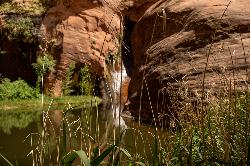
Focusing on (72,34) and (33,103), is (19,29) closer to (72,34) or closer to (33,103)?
(72,34)

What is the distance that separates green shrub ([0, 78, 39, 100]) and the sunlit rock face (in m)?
1.00

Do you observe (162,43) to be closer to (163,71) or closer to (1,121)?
(163,71)

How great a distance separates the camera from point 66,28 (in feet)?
65.9

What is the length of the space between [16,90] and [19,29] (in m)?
3.46

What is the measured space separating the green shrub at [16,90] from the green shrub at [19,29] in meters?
2.25

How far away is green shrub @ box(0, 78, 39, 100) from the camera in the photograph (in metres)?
18.3

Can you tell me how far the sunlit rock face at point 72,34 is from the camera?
65.7 ft

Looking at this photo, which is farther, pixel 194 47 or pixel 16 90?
pixel 16 90

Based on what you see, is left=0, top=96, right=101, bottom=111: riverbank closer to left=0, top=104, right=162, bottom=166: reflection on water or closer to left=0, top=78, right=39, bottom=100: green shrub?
left=0, top=78, right=39, bottom=100: green shrub

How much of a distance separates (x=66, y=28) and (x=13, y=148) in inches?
509

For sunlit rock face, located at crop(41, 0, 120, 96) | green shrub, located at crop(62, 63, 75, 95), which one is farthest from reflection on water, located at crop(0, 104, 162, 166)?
sunlit rock face, located at crop(41, 0, 120, 96)

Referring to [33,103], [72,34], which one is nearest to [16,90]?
[33,103]

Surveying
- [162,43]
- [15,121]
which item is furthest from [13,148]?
[162,43]

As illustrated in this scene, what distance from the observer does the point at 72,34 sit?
66.1 ft
